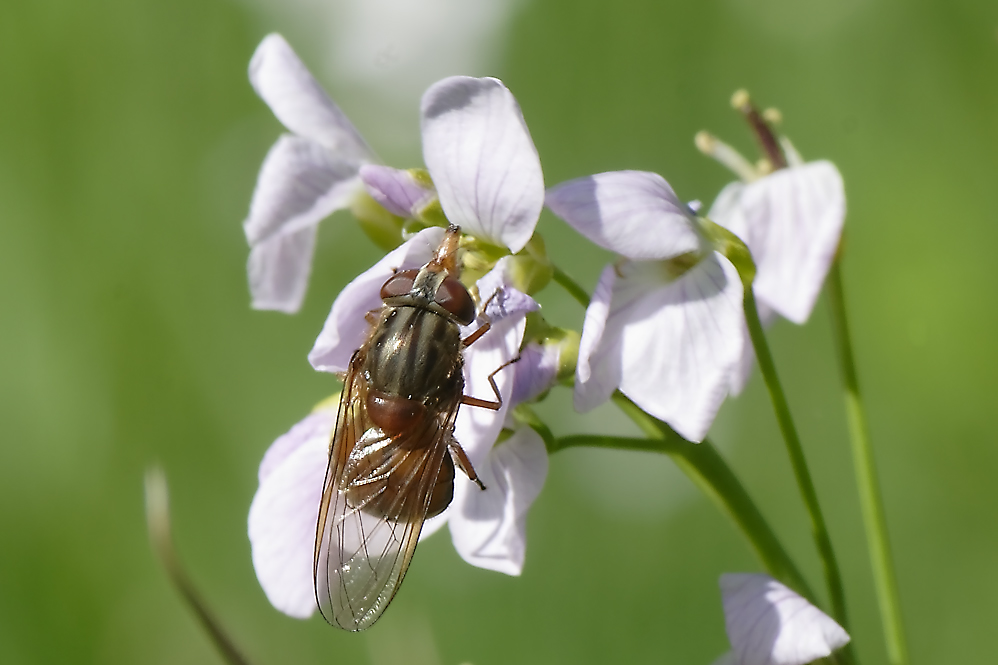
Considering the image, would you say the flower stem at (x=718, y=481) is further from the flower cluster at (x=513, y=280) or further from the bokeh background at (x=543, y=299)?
the bokeh background at (x=543, y=299)

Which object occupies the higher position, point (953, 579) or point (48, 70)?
point (48, 70)

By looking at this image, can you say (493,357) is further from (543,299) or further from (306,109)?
(543,299)

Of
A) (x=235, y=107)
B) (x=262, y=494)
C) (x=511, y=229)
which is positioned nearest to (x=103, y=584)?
(x=235, y=107)

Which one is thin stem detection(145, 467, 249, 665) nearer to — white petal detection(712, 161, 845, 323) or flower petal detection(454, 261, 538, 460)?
flower petal detection(454, 261, 538, 460)

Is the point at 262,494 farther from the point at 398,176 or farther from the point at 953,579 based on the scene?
the point at 953,579

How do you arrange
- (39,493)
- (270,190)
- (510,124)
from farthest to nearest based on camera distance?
(39,493) → (270,190) → (510,124)

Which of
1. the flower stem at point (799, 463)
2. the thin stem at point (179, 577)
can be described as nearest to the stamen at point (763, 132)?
the flower stem at point (799, 463)
